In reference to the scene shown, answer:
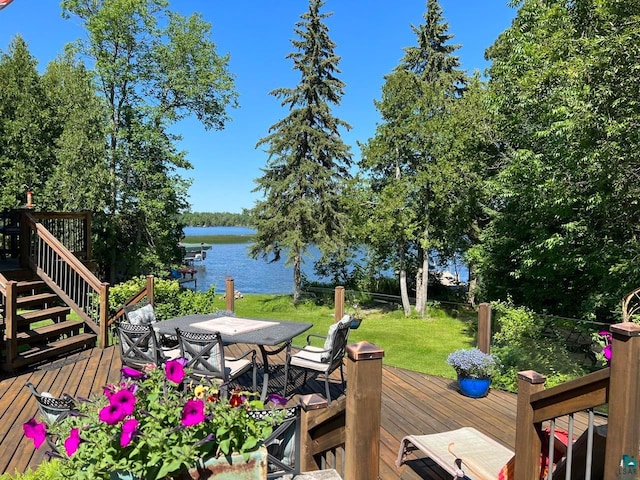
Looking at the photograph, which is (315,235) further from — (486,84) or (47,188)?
(47,188)

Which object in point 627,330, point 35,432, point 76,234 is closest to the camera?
point 627,330

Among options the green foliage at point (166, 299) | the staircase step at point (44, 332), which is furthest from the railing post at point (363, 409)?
the green foliage at point (166, 299)

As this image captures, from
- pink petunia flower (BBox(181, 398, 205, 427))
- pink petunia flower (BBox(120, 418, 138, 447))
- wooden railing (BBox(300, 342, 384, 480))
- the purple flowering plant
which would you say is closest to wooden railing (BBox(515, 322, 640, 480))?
wooden railing (BBox(300, 342, 384, 480))

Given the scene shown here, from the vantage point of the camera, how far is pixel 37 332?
6156 millimetres

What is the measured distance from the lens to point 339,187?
1563 centimetres

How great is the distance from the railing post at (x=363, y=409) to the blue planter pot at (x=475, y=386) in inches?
131

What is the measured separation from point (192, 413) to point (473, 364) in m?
Answer: 3.92

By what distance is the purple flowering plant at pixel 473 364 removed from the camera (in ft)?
15.4

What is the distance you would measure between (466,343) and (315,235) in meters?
6.68

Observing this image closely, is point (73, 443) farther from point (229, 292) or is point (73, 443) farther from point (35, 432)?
point (229, 292)

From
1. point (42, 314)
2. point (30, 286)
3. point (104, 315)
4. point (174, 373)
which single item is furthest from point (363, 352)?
point (30, 286)

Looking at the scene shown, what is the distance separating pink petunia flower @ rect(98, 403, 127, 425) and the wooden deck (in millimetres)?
2206

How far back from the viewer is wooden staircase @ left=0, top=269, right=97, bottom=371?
5770 millimetres

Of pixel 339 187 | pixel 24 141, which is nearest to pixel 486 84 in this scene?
pixel 339 187
